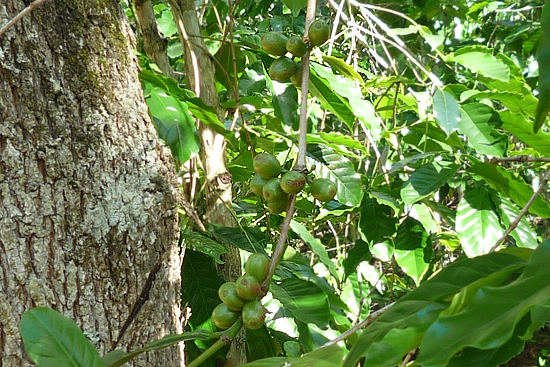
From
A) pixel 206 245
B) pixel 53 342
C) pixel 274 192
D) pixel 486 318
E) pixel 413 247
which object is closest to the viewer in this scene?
pixel 486 318

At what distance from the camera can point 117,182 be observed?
74 centimetres

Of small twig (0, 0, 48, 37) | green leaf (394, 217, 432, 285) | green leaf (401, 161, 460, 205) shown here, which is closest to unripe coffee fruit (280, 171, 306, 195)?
small twig (0, 0, 48, 37)

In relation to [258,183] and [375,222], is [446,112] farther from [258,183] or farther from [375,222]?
[258,183]

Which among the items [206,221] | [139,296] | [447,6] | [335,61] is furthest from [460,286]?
[447,6]

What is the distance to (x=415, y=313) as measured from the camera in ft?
1.48

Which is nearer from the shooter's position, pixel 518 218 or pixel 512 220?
pixel 518 218

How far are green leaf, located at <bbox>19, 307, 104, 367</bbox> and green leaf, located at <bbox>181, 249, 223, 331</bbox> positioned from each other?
573 millimetres

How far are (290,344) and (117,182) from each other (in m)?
0.30

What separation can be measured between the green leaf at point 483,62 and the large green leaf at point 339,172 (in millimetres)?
399

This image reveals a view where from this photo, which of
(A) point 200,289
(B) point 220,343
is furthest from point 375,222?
(B) point 220,343

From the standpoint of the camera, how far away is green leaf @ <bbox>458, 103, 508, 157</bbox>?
1326 mm

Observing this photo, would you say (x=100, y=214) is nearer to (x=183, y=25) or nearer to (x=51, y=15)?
(x=51, y=15)

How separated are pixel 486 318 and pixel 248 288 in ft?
0.85

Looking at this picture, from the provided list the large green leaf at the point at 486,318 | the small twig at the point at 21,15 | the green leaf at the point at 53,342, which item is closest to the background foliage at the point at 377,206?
the large green leaf at the point at 486,318
